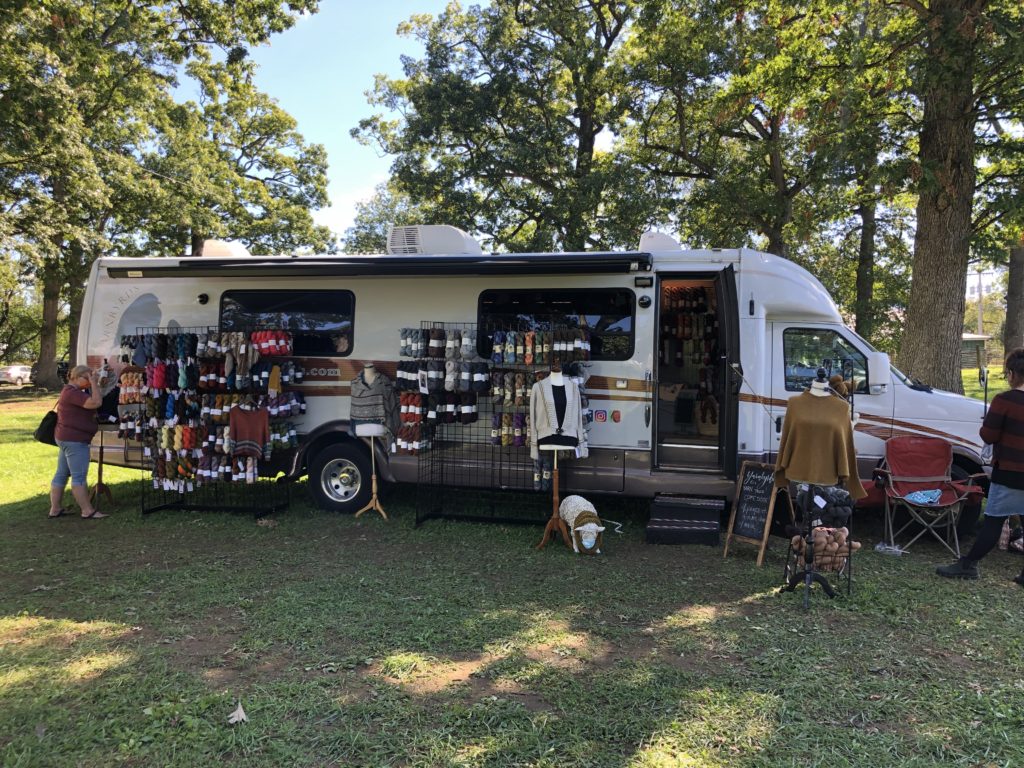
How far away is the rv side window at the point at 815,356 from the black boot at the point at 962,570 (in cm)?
171

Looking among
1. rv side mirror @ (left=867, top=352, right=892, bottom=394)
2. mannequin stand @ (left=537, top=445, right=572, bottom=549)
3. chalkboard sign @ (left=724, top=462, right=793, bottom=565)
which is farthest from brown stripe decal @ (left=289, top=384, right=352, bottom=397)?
rv side mirror @ (left=867, top=352, right=892, bottom=394)

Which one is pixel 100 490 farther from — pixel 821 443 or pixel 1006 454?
pixel 1006 454

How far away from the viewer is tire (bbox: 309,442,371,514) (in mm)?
7055

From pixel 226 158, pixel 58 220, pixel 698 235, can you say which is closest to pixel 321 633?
pixel 698 235

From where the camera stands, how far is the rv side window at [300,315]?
23.1 feet

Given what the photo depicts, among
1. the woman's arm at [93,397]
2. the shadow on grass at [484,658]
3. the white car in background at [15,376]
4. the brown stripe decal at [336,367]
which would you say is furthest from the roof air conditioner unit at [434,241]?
the white car in background at [15,376]

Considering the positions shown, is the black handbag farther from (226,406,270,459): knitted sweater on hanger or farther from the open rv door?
the open rv door

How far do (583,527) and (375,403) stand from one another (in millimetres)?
2540

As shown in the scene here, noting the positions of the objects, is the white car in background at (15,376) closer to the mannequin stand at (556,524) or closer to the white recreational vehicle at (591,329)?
the white recreational vehicle at (591,329)

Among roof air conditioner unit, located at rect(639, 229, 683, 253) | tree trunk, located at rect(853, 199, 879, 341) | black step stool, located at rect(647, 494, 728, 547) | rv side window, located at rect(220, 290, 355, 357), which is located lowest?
black step stool, located at rect(647, 494, 728, 547)

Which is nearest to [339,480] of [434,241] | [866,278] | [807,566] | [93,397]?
[93,397]

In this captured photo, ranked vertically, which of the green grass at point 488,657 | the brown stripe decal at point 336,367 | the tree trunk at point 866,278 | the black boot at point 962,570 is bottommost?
the green grass at point 488,657

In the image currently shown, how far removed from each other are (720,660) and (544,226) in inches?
542

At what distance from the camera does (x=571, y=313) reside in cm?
649
